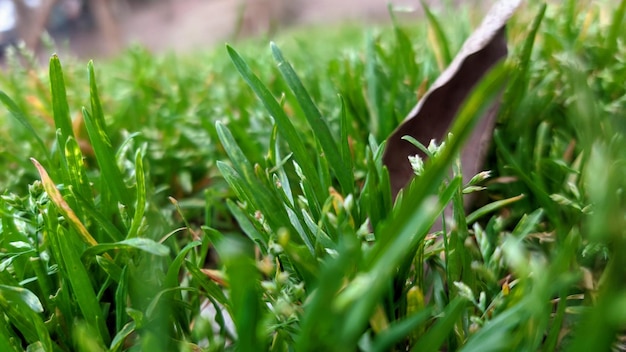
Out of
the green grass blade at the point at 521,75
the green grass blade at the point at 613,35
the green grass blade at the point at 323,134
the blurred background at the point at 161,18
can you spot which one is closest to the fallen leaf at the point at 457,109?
the green grass blade at the point at 521,75

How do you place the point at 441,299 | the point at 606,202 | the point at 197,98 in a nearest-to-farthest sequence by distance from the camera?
1. the point at 606,202
2. the point at 441,299
3. the point at 197,98

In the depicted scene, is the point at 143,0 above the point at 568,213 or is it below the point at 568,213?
above

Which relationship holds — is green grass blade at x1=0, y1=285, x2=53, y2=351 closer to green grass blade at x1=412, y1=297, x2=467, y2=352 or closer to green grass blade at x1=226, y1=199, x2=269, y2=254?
green grass blade at x1=226, y1=199, x2=269, y2=254

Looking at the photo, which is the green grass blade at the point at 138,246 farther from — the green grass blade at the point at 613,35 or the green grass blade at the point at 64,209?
the green grass blade at the point at 613,35

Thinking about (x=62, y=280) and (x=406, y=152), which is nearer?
(x=62, y=280)

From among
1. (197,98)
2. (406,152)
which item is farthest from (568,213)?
(197,98)

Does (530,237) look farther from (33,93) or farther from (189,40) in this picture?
(189,40)

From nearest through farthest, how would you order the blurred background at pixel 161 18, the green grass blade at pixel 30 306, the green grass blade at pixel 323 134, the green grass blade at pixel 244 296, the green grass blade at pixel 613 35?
1. the green grass blade at pixel 244 296
2. the green grass blade at pixel 30 306
3. the green grass blade at pixel 323 134
4. the green grass blade at pixel 613 35
5. the blurred background at pixel 161 18
